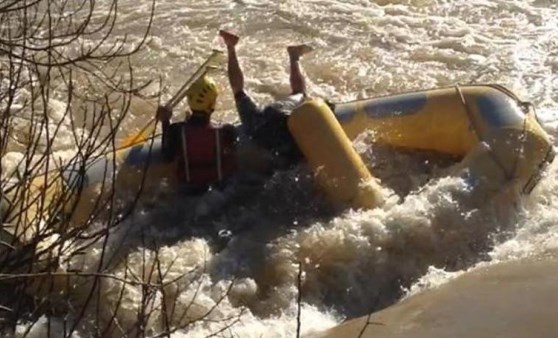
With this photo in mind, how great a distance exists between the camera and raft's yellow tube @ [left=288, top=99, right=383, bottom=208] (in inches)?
244

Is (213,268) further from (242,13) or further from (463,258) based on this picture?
(242,13)

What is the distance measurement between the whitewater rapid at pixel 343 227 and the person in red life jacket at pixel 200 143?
0.76ft

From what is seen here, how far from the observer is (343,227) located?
240 inches

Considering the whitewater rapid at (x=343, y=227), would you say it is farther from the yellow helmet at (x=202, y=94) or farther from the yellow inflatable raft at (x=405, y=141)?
the yellow helmet at (x=202, y=94)

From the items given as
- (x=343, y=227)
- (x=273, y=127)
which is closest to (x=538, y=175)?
(x=343, y=227)

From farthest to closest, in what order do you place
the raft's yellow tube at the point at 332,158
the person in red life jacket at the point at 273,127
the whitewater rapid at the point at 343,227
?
1. the person in red life jacket at the point at 273,127
2. the raft's yellow tube at the point at 332,158
3. the whitewater rapid at the point at 343,227

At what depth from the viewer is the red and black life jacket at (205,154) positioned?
6238 mm

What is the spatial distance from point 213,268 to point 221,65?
127 inches

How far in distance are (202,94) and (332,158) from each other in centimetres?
78

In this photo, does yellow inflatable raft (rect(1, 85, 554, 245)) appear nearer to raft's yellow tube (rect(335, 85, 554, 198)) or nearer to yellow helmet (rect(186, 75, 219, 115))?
raft's yellow tube (rect(335, 85, 554, 198))

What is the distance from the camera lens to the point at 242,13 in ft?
33.8

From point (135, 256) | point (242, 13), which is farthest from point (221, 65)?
point (135, 256)

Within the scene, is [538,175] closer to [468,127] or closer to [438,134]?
[468,127]

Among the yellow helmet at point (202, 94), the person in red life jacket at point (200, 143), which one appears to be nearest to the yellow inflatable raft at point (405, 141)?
the person in red life jacket at point (200, 143)
